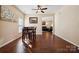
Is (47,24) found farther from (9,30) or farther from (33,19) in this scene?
(9,30)

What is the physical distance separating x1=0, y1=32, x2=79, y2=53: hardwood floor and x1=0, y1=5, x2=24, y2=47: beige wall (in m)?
0.10

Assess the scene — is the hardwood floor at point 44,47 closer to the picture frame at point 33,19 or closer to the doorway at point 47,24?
the doorway at point 47,24

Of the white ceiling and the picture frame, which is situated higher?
the white ceiling

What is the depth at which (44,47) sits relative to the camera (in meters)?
2.03

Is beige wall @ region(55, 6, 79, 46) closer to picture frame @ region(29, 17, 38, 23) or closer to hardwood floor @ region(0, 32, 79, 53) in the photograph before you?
hardwood floor @ region(0, 32, 79, 53)

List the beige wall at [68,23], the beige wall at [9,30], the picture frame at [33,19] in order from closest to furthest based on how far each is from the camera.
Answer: the beige wall at [9,30] < the beige wall at [68,23] < the picture frame at [33,19]

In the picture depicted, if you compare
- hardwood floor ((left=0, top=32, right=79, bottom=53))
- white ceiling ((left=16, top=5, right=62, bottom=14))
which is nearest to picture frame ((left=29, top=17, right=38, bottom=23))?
white ceiling ((left=16, top=5, right=62, bottom=14))

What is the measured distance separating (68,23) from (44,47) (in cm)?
73

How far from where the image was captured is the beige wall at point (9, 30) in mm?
1961

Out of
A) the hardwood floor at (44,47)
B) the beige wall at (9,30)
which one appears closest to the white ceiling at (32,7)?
the beige wall at (9,30)

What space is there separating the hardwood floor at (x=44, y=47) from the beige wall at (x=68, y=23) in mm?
152

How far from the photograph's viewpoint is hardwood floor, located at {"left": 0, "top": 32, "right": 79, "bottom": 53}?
1972 mm
